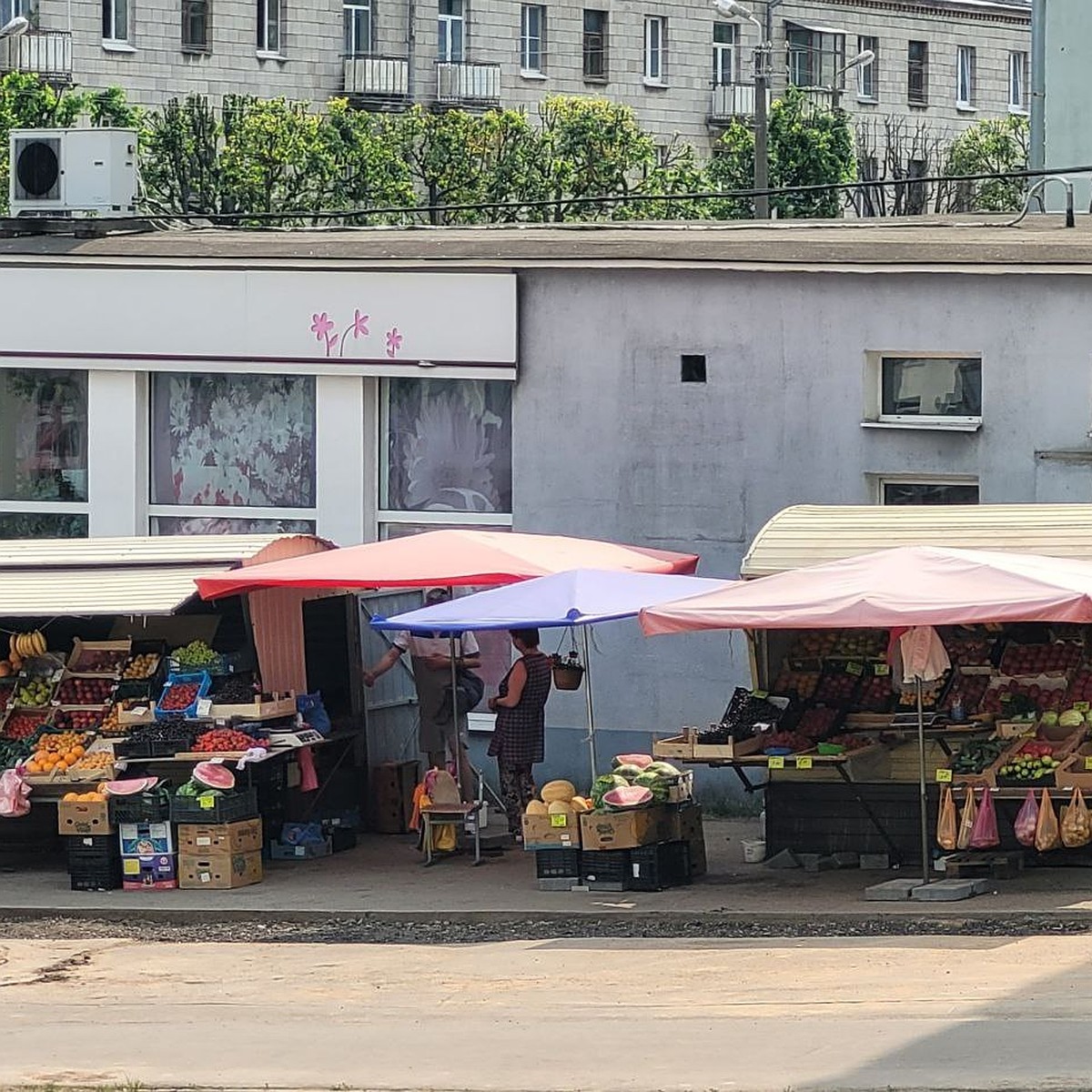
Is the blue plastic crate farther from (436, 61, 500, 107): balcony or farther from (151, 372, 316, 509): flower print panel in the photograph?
(436, 61, 500, 107): balcony

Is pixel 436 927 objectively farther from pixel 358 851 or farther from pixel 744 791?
pixel 744 791

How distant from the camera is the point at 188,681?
17.2 metres

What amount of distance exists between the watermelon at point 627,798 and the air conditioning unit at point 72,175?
345 inches

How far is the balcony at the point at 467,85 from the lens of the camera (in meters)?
66.0

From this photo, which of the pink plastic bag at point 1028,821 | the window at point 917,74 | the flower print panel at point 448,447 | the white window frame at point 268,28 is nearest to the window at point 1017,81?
the window at point 917,74

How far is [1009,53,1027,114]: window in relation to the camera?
79812 mm

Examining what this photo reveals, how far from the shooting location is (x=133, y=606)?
16.5 m

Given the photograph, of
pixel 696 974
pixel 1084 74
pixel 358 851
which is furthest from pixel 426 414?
pixel 1084 74

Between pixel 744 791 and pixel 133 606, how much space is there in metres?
5.00

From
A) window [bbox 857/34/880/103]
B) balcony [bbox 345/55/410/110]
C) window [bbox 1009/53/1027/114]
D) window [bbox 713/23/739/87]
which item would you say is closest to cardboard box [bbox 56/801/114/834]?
balcony [bbox 345/55/410/110]

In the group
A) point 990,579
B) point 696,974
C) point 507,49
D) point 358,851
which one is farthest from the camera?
point 507,49

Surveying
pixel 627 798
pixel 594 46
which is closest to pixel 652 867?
pixel 627 798

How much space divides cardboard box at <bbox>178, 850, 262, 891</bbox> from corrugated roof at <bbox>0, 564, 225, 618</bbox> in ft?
5.44

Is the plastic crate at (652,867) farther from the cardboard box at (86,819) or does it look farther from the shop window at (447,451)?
the shop window at (447,451)
